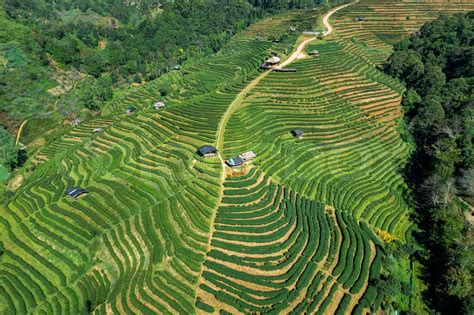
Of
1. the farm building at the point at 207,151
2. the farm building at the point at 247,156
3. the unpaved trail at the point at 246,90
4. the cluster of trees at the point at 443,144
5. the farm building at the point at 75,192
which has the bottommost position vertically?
the cluster of trees at the point at 443,144

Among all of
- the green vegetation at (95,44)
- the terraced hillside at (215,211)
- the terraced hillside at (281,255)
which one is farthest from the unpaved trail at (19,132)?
the terraced hillside at (281,255)

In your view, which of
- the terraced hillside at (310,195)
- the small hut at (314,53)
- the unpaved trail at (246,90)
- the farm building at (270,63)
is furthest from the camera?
the small hut at (314,53)

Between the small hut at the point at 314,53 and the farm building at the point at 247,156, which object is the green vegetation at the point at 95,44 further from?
the farm building at the point at 247,156

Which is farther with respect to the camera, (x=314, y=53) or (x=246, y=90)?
(x=314, y=53)

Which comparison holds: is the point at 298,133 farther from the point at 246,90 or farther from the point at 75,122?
the point at 75,122

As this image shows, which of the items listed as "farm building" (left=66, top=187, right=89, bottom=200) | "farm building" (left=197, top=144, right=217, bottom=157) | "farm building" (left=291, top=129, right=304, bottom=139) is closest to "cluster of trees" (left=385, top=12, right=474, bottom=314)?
"farm building" (left=291, top=129, right=304, bottom=139)

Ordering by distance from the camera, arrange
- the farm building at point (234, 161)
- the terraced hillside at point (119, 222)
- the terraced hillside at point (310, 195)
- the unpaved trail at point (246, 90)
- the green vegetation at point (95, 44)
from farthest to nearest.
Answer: the green vegetation at point (95, 44) → the unpaved trail at point (246, 90) → the farm building at point (234, 161) → the terraced hillside at point (119, 222) → the terraced hillside at point (310, 195)

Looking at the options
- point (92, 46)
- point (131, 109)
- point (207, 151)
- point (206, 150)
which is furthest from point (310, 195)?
point (92, 46)
